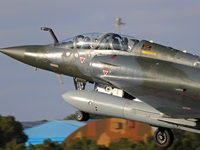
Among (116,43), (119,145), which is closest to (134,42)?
(116,43)

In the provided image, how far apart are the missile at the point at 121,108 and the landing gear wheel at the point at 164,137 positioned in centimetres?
85

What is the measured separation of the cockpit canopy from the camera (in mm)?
14055

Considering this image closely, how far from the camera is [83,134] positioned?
40312 mm

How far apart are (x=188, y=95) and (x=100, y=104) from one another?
10.9 ft

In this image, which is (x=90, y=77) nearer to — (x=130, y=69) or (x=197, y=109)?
(x=130, y=69)

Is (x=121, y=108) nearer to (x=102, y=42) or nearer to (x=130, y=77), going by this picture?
(x=130, y=77)

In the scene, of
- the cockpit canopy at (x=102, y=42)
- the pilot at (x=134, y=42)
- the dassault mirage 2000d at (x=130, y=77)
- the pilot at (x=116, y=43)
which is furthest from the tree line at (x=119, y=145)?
the pilot at (x=134, y=42)

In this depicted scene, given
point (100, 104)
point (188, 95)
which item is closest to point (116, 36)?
point (100, 104)

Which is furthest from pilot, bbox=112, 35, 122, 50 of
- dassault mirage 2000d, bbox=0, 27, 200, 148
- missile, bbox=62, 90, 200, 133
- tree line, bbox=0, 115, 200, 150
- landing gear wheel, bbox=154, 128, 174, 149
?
tree line, bbox=0, 115, 200, 150

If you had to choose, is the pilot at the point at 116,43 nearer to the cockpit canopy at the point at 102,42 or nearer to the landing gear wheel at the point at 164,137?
the cockpit canopy at the point at 102,42

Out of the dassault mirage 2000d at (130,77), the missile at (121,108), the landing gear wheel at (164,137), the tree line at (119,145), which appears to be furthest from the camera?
the tree line at (119,145)

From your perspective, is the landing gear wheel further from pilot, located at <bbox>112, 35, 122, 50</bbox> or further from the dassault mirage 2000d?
pilot, located at <bbox>112, 35, 122, 50</bbox>

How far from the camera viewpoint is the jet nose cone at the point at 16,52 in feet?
53.1

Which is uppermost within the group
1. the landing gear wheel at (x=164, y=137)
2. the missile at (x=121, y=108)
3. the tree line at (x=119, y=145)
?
the missile at (x=121, y=108)
